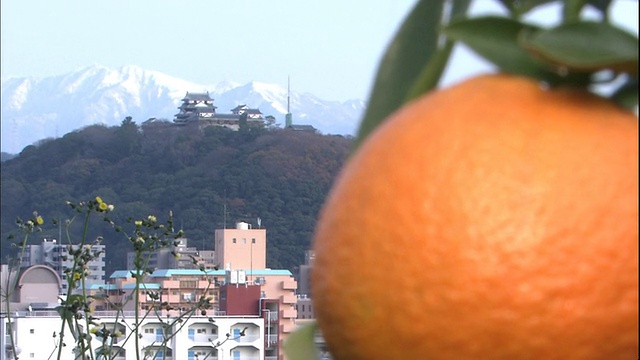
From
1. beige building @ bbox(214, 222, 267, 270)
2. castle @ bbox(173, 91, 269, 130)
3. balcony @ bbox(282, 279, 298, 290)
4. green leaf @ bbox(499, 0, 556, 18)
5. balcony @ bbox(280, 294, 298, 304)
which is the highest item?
castle @ bbox(173, 91, 269, 130)

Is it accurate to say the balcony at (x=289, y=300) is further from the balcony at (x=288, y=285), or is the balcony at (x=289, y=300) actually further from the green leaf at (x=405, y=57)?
the green leaf at (x=405, y=57)

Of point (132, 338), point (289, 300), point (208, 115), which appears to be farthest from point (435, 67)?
point (208, 115)

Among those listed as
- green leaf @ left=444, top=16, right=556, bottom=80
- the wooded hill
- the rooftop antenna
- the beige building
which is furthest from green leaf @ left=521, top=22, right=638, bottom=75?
the rooftop antenna

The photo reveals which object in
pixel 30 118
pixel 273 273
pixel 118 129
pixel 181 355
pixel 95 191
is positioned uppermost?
pixel 30 118


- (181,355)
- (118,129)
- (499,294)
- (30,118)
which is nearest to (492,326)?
(499,294)

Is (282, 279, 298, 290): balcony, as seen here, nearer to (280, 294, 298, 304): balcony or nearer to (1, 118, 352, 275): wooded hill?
(280, 294, 298, 304): balcony

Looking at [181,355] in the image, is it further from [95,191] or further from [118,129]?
[118,129]

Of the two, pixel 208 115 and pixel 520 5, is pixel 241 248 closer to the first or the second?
pixel 208 115
